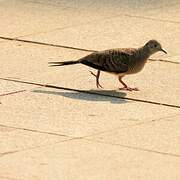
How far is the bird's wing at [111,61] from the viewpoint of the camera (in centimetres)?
1063

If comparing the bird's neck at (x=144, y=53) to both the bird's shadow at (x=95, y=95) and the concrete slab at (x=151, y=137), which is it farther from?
the concrete slab at (x=151, y=137)

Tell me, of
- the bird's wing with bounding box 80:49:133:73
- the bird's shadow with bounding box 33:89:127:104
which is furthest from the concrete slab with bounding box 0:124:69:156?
the bird's wing with bounding box 80:49:133:73

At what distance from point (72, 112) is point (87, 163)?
148cm

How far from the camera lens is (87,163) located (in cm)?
849

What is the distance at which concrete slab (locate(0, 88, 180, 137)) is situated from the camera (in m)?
9.51

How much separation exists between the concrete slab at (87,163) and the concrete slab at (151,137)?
14cm

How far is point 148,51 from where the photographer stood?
35.8 ft

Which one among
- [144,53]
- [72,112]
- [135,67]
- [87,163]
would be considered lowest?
[87,163]

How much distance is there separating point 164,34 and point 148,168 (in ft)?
15.8

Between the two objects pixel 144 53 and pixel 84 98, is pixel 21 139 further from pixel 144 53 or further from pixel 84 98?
pixel 144 53

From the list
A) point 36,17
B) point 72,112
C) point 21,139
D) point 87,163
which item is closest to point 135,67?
point 72,112

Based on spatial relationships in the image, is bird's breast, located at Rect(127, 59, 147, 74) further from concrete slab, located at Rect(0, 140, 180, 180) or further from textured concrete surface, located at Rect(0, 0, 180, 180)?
concrete slab, located at Rect(0, 140, 180, 180)

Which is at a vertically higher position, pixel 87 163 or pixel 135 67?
pixel 135 67

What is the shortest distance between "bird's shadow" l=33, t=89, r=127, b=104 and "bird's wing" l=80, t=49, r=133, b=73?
9.0 inches
